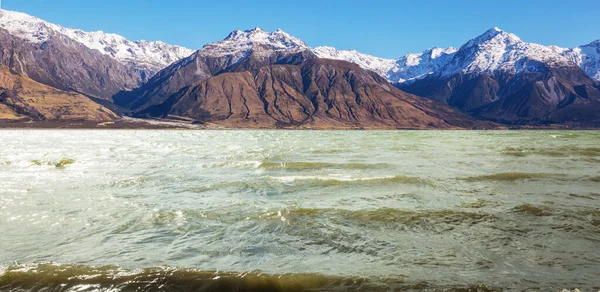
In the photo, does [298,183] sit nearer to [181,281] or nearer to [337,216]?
[337,216]

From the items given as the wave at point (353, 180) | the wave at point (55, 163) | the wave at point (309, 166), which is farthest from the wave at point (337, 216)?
the wave at point (55, 163)

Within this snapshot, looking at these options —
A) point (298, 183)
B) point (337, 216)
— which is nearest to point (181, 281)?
point (337, 216)

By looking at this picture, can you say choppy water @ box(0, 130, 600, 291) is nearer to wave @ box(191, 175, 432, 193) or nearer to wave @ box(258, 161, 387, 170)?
wave @ box(191, 175, 432, 193)

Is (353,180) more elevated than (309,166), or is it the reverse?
(353,180)

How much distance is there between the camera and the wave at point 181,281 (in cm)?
859

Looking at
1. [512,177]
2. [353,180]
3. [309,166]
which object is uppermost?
[512,177]

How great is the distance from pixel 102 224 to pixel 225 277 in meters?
7.30

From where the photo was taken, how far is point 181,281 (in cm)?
894

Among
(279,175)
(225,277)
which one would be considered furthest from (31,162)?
(225,277)

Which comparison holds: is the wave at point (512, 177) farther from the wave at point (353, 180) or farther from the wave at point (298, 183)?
the wave at point (298, 183)

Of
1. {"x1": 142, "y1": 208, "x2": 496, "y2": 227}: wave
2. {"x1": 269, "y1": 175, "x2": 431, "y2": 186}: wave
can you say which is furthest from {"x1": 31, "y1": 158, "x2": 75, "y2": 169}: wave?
{"x1": 142, "y1": 208, "x2": 496, "y2": 227}: wave

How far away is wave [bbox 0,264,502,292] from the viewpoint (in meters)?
8.59

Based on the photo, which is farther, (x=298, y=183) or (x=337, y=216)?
(x=298, y=183)

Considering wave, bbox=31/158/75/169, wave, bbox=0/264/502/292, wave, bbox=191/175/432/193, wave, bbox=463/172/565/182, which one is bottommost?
wave, bbox=31/158/75/169
